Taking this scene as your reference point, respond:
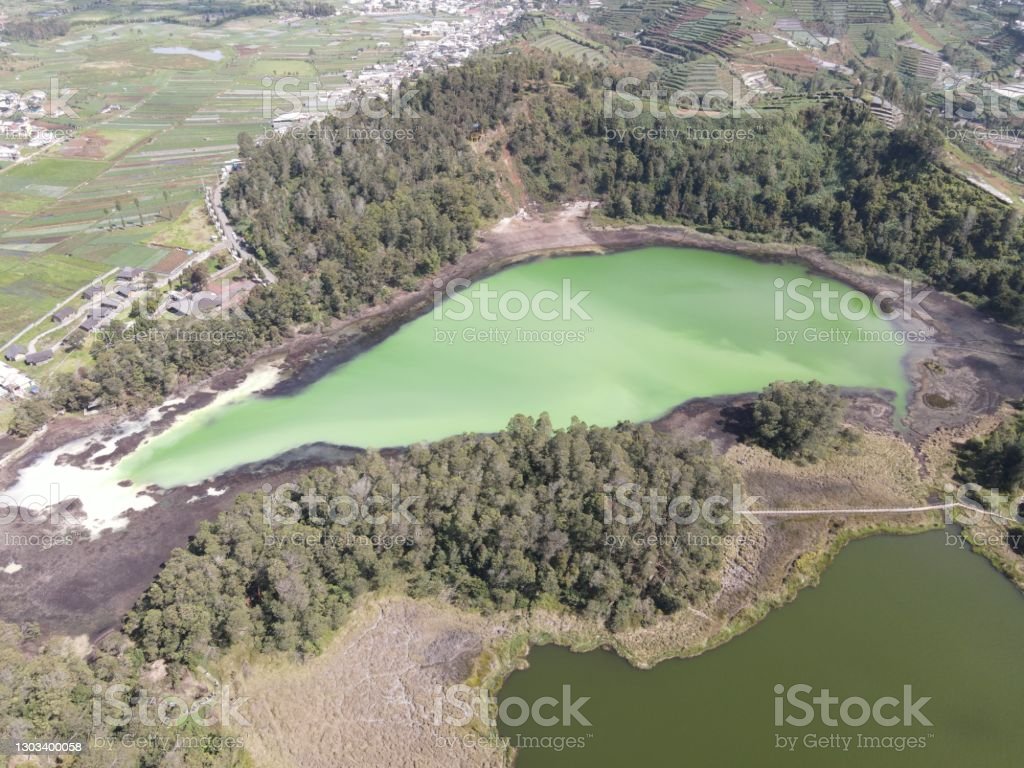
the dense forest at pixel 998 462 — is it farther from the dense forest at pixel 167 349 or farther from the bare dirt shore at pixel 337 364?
the dense forest at pixel 167 349

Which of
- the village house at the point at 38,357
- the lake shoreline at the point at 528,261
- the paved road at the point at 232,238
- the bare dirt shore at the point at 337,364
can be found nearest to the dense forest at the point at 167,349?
the lake shoreline at the point at 528,261

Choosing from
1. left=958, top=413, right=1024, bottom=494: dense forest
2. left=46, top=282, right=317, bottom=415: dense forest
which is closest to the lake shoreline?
left=46, top=282, right=317, bottom=415: dense forest

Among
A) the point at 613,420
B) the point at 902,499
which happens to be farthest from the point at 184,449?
the point at 902,499

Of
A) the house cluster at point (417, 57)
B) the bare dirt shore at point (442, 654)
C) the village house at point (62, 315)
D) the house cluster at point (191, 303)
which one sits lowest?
the bare dirt shore at point (442, 654)

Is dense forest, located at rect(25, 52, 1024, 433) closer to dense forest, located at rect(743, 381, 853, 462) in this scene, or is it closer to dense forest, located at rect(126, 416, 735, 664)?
dense forest, located at rect(126, 416, 735, 664)

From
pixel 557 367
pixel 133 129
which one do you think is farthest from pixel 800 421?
pixel 133 129

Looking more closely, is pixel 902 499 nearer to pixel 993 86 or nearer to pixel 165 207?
pixel 165 207
